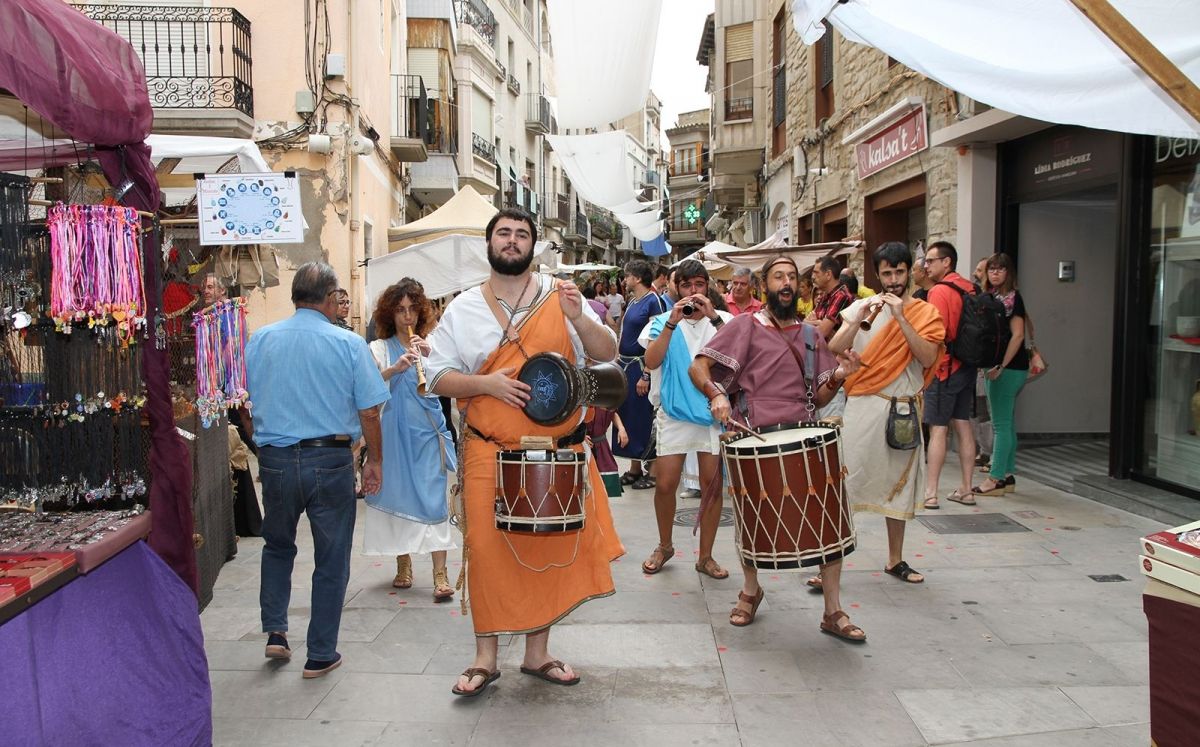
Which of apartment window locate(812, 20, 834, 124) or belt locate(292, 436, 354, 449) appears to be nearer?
belt locate(292, 436, 354, 449)

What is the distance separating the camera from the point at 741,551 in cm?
444

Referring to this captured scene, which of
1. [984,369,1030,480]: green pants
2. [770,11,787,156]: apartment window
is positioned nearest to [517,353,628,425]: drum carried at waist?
[984,369,1030,480]: green pants

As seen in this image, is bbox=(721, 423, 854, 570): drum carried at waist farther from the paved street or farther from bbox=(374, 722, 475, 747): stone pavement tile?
bbox=(374, 722, 475, 747): stone pavement tile

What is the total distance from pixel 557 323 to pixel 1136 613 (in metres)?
3.27

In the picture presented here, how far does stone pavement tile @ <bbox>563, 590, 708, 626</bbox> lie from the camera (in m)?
4.87

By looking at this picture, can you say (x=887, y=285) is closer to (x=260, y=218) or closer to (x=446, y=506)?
(x=446, y=506)

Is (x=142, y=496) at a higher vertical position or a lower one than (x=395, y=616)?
higher

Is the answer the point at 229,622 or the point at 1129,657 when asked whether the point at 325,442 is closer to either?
the point at 229,622

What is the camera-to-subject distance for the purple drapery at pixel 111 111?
286 cm

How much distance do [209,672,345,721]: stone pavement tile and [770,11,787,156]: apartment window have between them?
1600 cm

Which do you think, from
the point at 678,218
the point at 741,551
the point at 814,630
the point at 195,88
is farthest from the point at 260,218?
the point at 678,218

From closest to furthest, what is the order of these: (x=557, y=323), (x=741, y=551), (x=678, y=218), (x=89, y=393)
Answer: (x=89, y=393) → (x=557, y=323) → (x=741, y=551) → (x=678, y=218)

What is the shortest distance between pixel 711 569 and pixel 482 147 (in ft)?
85.9

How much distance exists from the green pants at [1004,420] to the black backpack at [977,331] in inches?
14.1
